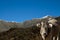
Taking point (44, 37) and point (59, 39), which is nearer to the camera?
point (44, 37)

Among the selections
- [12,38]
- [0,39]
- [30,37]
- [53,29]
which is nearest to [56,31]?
[53,29]

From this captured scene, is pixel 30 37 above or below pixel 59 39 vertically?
above

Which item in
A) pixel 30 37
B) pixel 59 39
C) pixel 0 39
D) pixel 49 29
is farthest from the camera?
pixel 0 39

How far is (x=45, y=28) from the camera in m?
14.2

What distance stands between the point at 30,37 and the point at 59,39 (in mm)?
5955

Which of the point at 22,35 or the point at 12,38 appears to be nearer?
the point at 12,38

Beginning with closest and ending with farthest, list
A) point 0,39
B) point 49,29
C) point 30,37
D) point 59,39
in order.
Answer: point 49,29, point 59,39, point 30,37, point 0,39

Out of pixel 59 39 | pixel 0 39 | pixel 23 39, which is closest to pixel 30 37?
pixel 23 39

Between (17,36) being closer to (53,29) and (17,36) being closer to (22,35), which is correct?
(22,35)

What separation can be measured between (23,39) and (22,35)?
4.37 feet

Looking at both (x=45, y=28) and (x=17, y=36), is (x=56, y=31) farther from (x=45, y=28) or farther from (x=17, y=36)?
(x=17, y=36)

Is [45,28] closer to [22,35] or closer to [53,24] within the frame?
[53,24]

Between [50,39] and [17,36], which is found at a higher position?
[17,36]

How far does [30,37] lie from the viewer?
20828 mm
